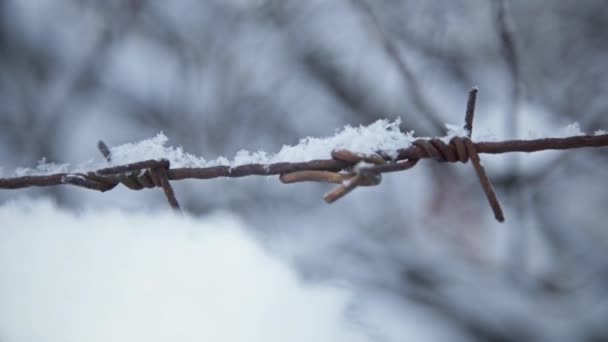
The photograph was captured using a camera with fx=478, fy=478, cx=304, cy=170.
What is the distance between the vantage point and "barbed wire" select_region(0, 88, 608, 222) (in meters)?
0.39

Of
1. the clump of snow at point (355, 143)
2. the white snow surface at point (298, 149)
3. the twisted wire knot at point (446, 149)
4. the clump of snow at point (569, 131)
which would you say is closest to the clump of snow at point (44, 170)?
the white snow surface at point (298, 149)

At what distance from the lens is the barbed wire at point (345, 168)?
39 cm

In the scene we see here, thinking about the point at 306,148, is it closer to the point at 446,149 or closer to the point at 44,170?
the point at 446,149

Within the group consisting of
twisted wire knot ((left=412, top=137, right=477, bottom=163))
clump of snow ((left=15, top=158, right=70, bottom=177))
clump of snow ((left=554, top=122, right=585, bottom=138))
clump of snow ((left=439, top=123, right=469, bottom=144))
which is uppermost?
clump of snow ((left=554, top=122, right=585, bottom=138))

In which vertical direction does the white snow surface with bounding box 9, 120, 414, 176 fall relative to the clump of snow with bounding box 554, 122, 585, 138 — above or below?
below

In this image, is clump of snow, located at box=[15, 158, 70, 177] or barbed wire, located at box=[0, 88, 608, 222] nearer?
barbed wire, located at box=[0, 88, 608, 222]

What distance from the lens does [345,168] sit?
411 mm

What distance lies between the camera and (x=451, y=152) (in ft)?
1.40

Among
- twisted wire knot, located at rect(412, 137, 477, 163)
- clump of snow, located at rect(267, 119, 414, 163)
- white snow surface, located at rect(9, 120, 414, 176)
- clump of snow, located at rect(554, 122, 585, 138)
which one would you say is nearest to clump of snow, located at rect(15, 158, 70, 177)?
white snow surface, located at rect(9, 120, 414, 176)

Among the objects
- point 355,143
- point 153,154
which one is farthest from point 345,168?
point 153,154

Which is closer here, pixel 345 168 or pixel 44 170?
pixel 345 168

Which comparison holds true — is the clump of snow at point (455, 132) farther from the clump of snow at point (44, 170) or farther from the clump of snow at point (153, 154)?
the clump of snow at point (44, 170)

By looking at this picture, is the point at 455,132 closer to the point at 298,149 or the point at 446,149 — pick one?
the point at 446,149

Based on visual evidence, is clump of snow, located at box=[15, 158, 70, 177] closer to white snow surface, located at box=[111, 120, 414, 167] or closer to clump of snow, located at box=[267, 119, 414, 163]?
white snow surface, located at box=[111, 120, 414, 167]
